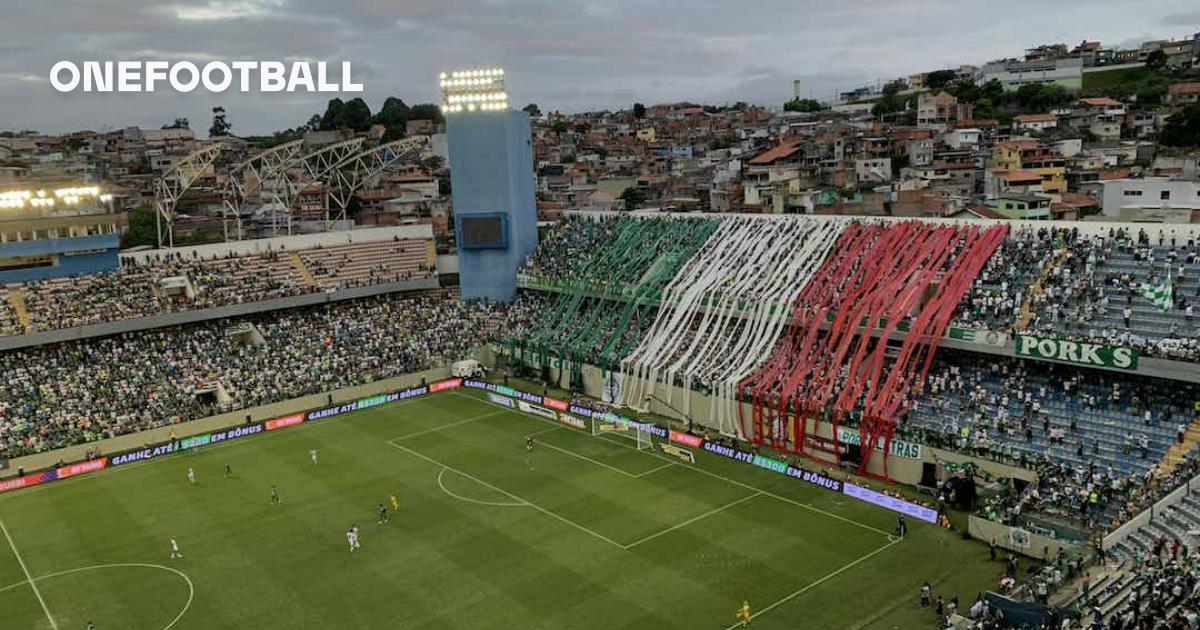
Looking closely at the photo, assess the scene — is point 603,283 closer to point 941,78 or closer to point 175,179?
point 175,179

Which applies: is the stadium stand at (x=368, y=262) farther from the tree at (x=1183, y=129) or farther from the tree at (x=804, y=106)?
the tree at (x=804, y=106)

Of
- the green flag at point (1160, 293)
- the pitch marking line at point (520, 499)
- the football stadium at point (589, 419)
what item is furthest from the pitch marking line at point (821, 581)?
the green flag at point (1160, 293)

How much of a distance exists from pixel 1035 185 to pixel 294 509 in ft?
213

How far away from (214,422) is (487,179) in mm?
25680

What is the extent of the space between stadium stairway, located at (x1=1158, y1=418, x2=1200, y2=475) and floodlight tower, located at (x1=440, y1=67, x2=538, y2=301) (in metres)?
43.2

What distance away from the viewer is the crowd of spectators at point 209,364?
46438mm

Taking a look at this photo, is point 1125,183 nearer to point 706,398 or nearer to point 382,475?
point 706,398

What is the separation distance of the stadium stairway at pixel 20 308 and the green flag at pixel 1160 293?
55.3 m

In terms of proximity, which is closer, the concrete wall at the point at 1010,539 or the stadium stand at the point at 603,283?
the concrete wall at the point at 1010,539

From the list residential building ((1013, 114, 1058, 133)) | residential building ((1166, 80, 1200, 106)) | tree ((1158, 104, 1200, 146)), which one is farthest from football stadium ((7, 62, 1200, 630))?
residential building ((1166, 80, 1200, 106))

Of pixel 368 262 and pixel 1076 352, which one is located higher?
pixel 368 262

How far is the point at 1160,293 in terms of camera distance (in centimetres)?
3719

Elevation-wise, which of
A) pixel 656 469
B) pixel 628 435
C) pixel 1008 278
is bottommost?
pixel 656 469

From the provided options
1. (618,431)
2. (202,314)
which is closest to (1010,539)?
(618,431)
